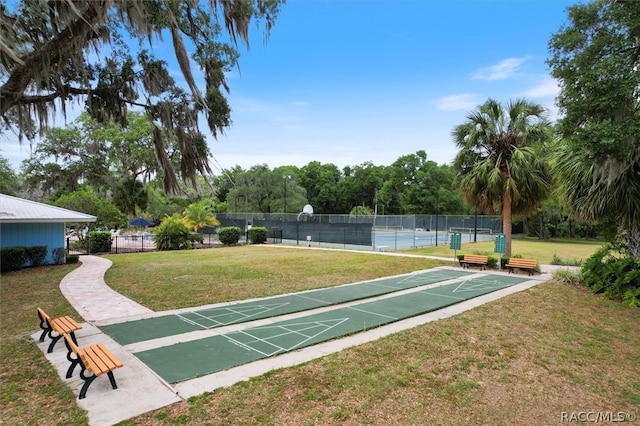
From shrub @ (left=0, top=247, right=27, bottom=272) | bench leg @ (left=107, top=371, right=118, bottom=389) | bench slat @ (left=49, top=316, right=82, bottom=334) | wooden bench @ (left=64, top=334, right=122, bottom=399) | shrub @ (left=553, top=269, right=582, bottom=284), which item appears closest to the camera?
wooden bench @ (left=64, top=334, right=122, bottom=399)

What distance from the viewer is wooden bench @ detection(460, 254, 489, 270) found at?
585 inches

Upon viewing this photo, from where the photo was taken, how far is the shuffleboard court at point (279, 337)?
4953 mm

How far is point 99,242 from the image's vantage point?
2039 centimetres

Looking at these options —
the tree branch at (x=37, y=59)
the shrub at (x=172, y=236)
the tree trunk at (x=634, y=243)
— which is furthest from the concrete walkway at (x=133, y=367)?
the shrub at (x=172, y=236)

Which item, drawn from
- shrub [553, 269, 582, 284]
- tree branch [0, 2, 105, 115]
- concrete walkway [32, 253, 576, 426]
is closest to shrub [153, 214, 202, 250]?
concrete walkway [32, 253, 576, 426]

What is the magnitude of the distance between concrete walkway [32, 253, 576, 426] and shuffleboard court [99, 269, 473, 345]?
38cm

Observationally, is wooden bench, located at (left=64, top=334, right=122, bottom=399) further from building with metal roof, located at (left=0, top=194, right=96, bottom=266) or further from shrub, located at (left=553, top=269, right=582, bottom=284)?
shrub, located at (left=553, top=269, right=582, bottom=284)

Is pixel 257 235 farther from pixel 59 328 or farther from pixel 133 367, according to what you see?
→ pixel 133 367

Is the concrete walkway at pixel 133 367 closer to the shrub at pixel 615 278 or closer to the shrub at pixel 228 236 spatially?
the shrub at pixel 615 278

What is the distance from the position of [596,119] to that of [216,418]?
7843 millimetres

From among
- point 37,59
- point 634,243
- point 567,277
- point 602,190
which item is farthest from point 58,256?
point 634,243

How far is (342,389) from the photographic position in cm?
424

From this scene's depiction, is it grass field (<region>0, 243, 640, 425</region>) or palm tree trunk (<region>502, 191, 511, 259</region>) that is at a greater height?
palm tree trunk (<region>502, 191, 511, 259</region>)

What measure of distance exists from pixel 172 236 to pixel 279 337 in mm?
19071
